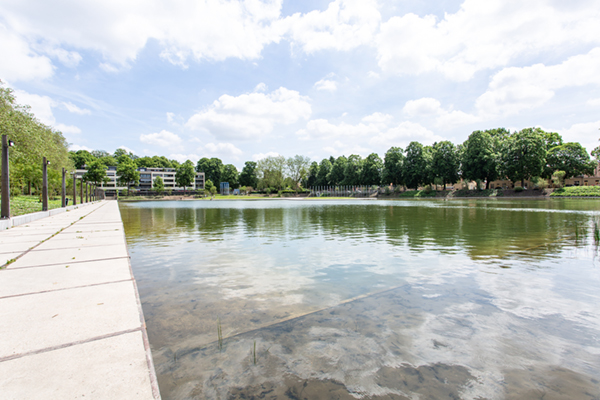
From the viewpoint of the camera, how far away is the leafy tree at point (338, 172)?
11448cm

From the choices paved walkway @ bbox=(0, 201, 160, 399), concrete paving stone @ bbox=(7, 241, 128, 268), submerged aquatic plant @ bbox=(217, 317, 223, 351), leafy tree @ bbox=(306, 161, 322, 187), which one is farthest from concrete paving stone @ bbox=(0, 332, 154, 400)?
leafy tree @ bbox=(306, 161, 322, 187)

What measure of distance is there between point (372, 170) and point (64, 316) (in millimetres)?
101538

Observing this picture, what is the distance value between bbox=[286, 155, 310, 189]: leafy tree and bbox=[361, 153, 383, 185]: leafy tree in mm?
27604

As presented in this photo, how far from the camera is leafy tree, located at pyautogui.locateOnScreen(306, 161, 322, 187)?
126000 mm

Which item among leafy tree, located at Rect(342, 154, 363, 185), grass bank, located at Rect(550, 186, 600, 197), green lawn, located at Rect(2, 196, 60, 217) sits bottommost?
green lawn, located at Rect(2, 196, 60, 217)

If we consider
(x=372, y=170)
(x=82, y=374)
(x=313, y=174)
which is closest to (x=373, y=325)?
(x=82, y=374)

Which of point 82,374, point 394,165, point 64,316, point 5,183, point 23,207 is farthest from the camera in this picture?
point 394,165

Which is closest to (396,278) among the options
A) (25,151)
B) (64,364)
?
(64,364)

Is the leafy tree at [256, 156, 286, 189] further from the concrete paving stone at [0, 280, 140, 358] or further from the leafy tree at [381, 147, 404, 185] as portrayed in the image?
the concrete paving stone at [0, 280, 140, 358]

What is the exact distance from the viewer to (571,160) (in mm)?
74000

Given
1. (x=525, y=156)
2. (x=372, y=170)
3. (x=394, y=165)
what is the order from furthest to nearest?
(x=372, y=170), (x=394, y=165), (x=525, y=156)

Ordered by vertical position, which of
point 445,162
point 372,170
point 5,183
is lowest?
point 5,183

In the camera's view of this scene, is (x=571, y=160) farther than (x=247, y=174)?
No

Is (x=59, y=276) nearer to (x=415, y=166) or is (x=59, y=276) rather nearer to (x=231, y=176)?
(x=415, y=166)
